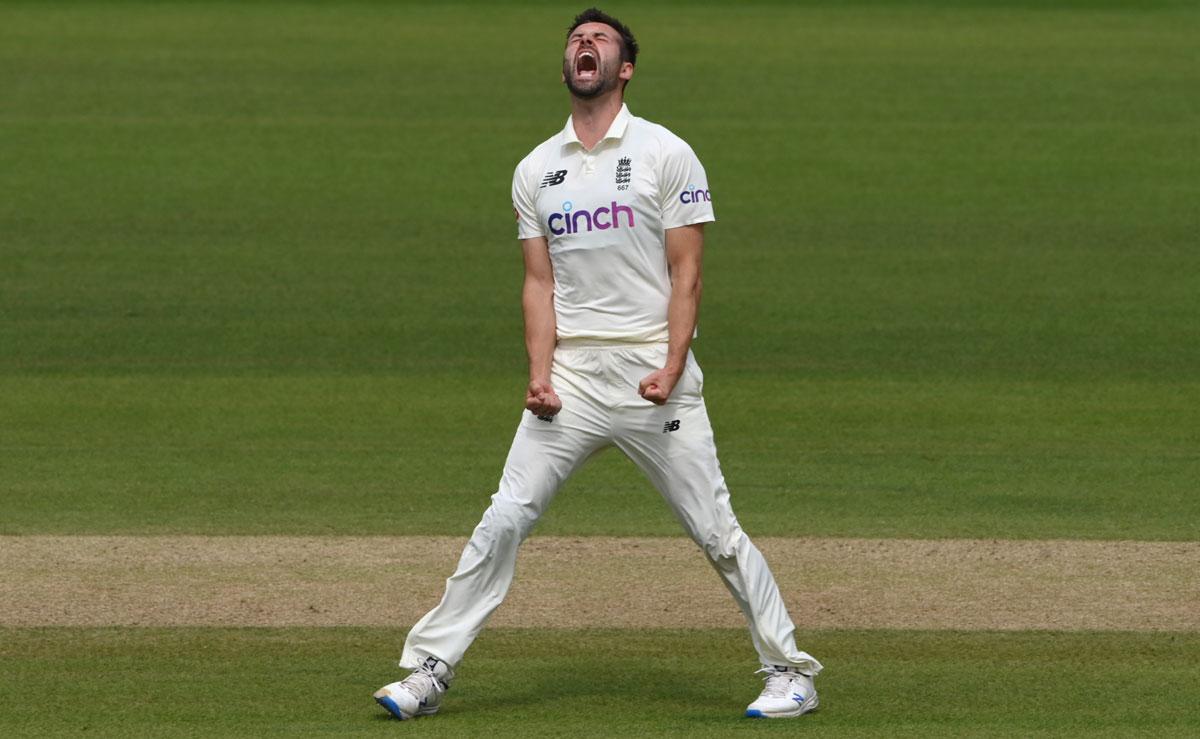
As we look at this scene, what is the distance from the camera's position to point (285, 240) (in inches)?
744

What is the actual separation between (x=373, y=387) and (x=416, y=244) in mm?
4826

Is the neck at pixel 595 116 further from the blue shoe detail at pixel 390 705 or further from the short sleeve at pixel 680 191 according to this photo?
the blue shoe detail at pixel 390 705

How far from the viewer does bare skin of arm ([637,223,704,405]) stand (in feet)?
22.7

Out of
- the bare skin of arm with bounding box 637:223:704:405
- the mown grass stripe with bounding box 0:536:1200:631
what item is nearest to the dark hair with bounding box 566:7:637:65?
the bare skin of arm with bounding box 637:223:704:405

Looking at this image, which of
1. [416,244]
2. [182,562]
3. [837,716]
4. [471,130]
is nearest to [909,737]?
[837,716]

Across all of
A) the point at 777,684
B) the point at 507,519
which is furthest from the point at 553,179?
the point at 777,684

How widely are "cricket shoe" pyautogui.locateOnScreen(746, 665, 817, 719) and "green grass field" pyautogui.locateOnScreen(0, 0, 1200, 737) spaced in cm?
10

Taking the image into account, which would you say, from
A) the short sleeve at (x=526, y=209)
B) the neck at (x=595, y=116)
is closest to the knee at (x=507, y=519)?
the short sleeve at (x=526, y=209)

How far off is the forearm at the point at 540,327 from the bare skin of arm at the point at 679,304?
35 cm

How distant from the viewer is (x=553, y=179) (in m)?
7.07

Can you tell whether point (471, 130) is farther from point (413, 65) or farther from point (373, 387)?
point (373, 387)

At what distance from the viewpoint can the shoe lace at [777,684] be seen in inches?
277

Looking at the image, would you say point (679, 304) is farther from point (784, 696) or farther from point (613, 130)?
point (784, 696)

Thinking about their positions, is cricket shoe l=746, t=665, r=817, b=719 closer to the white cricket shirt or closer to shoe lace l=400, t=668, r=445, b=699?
shoe lace l=400, t=668, r=445, b=699
